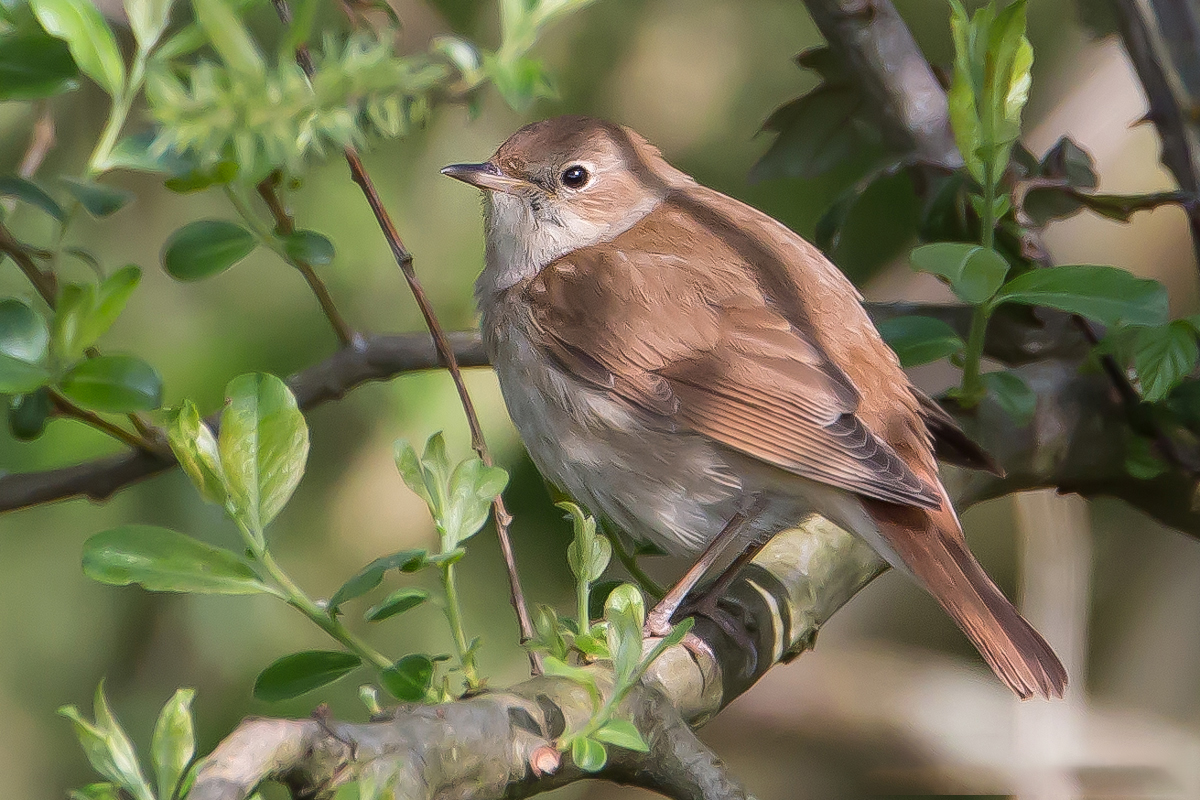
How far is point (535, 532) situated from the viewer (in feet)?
12.2

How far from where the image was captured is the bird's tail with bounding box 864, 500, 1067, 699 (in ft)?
7.09

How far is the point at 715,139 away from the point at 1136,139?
51.8 inches

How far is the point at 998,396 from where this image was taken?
2262 millimetres

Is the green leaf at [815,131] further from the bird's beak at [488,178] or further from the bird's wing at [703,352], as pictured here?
the bird's beak at [488,178]

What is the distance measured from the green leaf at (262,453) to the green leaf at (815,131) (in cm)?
184

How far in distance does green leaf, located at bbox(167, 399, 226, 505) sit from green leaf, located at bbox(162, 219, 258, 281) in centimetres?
54

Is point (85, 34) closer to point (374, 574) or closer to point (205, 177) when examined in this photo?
point (205, 177)

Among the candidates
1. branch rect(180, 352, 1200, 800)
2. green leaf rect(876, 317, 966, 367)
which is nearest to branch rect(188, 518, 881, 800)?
branch rect(180, 352, 1200, 800)

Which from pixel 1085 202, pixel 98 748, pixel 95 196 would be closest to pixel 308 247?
pixel 95 196

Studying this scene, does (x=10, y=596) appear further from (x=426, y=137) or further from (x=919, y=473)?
(x=919, y=473)

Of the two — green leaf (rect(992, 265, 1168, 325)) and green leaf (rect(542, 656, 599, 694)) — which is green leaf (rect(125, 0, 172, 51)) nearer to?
green leaf (rect(542, 656, 599, 694))

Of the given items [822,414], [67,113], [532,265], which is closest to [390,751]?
[822,414]

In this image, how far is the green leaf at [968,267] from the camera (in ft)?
6.27

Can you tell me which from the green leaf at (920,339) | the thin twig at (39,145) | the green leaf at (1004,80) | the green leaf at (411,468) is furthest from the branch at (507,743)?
the thin twig at (39,145)
